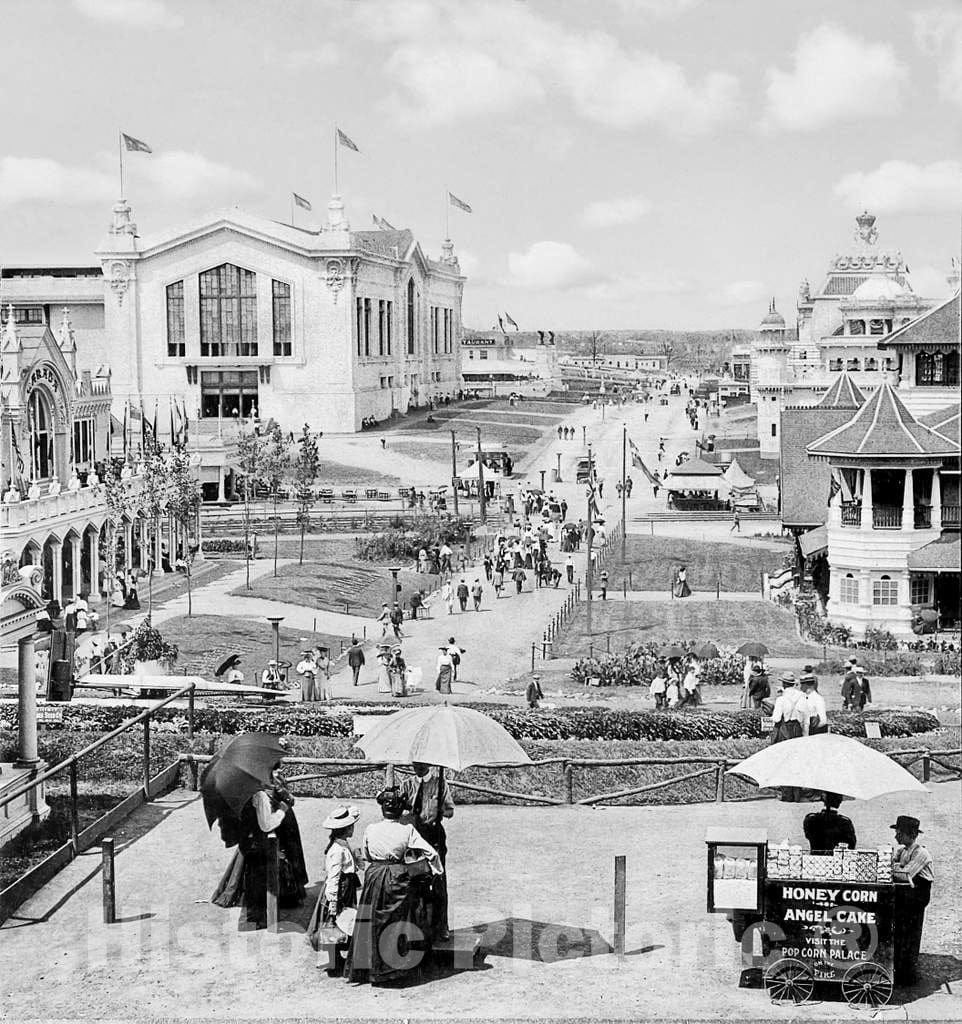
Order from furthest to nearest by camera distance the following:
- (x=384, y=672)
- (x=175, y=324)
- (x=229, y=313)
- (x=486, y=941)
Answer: (x=175, y=324) → (x=229, y=313) → (x=384, y=672) → (x=486, y=941)

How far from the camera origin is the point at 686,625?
149 ft

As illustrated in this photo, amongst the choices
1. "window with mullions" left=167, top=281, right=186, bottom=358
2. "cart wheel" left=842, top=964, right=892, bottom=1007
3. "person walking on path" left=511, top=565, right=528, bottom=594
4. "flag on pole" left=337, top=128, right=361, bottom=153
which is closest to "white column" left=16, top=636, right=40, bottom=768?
"cart wheel" left=842, top=964, right=892, bottom=1007

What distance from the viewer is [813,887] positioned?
13.2 metres

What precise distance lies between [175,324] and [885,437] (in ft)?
247

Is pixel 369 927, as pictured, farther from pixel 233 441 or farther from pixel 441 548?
pixel 233 441

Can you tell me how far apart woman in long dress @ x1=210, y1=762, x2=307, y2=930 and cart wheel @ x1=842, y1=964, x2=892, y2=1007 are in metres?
4.96

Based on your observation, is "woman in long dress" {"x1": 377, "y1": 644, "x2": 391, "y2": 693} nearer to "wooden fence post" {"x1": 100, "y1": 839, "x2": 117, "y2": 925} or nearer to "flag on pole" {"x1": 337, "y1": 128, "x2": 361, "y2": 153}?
"wooden fence post" {"x1": 100, "y1": 839, "x2": 117, "y2": 925}

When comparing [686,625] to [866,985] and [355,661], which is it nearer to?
[355,661]

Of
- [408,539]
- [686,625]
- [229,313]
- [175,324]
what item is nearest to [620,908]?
[686,625]

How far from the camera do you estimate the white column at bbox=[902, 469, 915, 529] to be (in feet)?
145

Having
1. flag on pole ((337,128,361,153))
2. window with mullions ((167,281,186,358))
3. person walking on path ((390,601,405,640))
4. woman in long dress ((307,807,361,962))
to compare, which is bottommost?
person walking on path ((390,601,405,640))

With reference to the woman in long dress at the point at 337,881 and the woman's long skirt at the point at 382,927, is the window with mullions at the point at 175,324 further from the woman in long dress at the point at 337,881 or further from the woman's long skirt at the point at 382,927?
the woman's long skirt at the point at 382,927

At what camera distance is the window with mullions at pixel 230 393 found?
367ft

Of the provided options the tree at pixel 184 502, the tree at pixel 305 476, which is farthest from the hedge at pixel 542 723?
the tree at pixel 305 476
